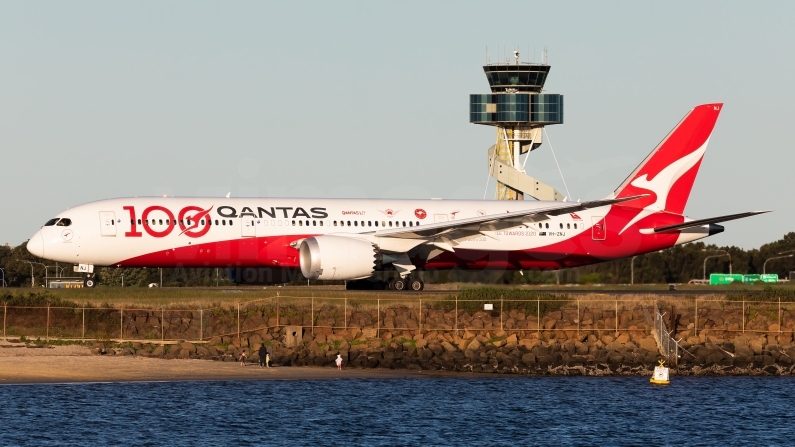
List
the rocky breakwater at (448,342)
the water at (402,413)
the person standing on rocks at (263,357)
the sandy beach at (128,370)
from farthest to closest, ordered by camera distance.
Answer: the rocky breakwater at (448,342) < the person standing on rocks at (263,357) < the sandy beach at (128,370) < the water at (402,413)

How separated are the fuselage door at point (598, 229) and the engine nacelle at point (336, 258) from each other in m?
11.8

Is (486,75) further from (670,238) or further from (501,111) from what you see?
(670,238)

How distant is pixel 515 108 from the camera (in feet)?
365

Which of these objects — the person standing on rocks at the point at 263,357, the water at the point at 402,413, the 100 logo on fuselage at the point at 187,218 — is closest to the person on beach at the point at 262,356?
the person standing on rocks at the point at 263,357

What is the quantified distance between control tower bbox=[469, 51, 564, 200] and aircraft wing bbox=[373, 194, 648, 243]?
56480mm

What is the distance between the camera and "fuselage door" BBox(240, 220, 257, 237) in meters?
51.7

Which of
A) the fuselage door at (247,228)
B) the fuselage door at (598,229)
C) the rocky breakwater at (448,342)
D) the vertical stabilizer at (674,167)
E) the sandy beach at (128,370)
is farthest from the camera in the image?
the vertical stabilizer at (674,167)

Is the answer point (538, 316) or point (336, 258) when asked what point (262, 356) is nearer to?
point (336, 258)

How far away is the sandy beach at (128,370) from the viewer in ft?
129

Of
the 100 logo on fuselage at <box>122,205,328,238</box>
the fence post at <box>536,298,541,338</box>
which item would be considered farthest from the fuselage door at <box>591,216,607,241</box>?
the 100 logo on fuselage at <box>122,205,328,238</box>

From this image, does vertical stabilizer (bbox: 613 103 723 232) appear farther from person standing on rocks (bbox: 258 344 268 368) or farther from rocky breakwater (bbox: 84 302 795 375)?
person standing on rocks (bbox: 258 344 268 368)

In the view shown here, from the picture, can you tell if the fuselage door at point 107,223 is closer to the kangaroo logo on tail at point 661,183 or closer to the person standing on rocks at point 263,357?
the person standing on rocks at point 263,357

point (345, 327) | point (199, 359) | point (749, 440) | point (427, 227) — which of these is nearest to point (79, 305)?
point (199, 359)

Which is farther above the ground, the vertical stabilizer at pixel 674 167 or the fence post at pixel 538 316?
the vertical stabilizer at pixel 674 167
